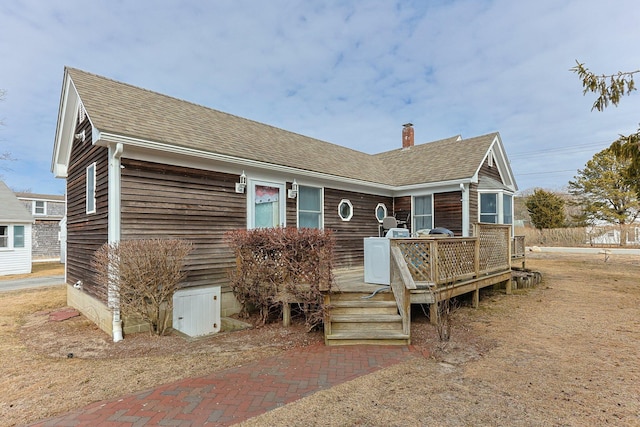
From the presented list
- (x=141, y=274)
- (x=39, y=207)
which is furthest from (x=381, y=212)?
(x=39, y=207)

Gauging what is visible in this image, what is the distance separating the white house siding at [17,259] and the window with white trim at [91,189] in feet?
45.8

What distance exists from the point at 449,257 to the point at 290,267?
3.61 meters

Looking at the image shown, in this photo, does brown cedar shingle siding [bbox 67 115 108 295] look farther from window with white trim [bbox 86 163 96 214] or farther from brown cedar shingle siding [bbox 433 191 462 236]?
brown cedar shingle siding [bbox 433 191 462 236]

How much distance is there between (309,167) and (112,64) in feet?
37.0

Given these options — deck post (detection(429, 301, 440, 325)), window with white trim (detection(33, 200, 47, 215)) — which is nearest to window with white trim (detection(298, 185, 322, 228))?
deck post (detection(429, 301, 440, 325))

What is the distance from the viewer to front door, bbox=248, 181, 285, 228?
8344 millimetres

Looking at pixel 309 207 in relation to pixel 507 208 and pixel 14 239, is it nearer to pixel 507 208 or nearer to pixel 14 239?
pixel 507 208

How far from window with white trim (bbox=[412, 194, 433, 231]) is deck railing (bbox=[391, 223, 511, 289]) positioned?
2.76 meters

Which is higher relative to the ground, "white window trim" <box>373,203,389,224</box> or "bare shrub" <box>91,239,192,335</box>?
"white window trim" <box>373,203,389,224</box>

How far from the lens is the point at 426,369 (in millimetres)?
4340

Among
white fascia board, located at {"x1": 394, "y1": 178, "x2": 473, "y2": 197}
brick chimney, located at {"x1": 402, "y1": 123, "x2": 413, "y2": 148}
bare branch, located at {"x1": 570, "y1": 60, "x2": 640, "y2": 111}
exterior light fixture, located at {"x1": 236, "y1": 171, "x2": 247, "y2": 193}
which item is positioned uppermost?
brick chimney, located at {"x1": 402, "y1": 123, "x2": 413, "y2": 148}

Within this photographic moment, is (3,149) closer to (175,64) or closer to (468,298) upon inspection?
(175,64)

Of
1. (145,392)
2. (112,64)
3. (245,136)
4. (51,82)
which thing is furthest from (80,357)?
(51,82)

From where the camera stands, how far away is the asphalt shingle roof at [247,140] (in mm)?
6957
